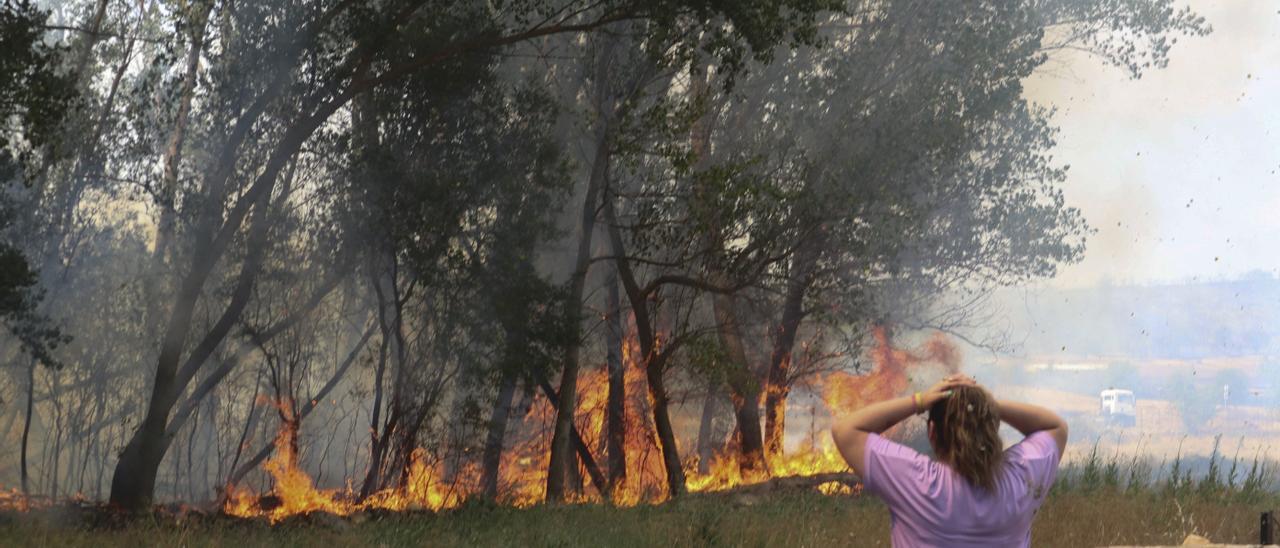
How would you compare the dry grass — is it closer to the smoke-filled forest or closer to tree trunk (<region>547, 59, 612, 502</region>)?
the smoke-filled forest

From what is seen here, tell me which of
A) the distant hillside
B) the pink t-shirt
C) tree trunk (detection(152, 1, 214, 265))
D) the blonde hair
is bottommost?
the pink t-shirt

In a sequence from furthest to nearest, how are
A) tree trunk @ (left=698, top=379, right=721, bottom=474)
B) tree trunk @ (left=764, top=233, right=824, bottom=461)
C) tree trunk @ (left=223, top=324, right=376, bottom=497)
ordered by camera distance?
tree trunk @ (left=698, top=379, right=721, bottom=474), tree trunk @ (left=764, top=233, right=824, bottom=461), tree trunk @ (left=223, top=324, right=376, bottom=497)

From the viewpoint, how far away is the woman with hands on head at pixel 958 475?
283 cm

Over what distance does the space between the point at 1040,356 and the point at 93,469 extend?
1151 centimetres

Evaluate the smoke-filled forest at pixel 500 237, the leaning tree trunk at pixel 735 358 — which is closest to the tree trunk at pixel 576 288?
the smoke-filled forest at pixel 500 237

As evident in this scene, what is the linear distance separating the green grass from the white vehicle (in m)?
4.70

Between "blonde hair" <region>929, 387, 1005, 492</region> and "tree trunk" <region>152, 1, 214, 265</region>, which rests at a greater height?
"tree trunk" <region>152, 1, 214, 265</region>

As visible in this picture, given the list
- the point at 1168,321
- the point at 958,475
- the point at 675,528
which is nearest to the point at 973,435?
the point at 958,475

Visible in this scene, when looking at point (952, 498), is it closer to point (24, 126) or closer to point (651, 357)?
point (24, 126)

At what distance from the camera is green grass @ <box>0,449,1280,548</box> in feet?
28.0

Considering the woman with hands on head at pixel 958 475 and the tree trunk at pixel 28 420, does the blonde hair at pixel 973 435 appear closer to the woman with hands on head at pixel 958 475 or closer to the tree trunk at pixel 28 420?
the woman with hands on head at pixel 958 475

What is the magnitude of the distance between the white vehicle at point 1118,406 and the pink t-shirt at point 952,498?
1473 cm

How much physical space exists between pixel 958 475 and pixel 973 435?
0.10 meters

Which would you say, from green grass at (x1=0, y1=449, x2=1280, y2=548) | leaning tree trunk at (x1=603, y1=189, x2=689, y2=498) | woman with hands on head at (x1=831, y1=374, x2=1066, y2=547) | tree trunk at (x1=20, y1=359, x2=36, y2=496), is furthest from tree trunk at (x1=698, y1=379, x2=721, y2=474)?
woman with hands on head at (x1=831, y1=374, x2=1066, y2=547)
